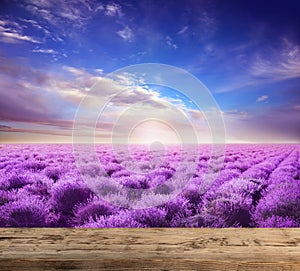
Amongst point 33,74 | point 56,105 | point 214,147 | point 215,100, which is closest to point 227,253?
point 214,147

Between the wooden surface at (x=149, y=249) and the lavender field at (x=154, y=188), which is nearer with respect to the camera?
the wooden surface at (x=149, y=249)

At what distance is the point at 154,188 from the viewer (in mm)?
2738

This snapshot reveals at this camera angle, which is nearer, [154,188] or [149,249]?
[149,249]

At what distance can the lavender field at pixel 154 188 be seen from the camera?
257 centimetres

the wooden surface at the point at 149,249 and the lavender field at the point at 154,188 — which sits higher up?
the lavender field at the point at 154,188

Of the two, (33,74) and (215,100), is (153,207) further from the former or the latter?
(33,74)

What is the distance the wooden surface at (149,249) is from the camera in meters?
1.77

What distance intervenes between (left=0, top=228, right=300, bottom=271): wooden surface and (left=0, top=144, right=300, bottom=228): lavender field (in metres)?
0.12

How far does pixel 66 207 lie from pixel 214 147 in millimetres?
1363

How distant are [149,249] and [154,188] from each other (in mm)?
762

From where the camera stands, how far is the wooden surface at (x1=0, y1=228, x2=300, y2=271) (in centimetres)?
177

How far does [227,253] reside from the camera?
76.3 inches

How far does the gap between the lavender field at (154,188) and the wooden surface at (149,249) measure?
0.12 meters

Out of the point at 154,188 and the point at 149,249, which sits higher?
the point at 154,188
